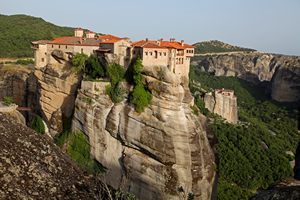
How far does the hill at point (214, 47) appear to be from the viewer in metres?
166

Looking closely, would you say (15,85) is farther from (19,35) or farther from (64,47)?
(19,35)

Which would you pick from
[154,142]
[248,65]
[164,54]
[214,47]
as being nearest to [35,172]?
[154,142]

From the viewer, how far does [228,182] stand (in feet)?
165

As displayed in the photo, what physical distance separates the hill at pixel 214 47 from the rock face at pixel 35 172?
145481 millimetres

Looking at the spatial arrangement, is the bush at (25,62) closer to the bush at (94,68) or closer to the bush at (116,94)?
the bush at (94,68)

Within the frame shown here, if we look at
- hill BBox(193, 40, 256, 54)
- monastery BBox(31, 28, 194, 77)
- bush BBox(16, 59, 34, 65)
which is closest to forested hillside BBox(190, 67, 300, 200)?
monastery BBox(31, 28, 194, 77)

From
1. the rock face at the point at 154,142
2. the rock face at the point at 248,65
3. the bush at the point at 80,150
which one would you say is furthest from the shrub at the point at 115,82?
the rock face at the point at 248,65

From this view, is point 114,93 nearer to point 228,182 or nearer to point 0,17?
point 228,182

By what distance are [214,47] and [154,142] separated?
14849 cm

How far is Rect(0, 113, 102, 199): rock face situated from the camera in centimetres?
1444

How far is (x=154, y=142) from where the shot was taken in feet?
107

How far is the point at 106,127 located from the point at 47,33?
51.4 meters

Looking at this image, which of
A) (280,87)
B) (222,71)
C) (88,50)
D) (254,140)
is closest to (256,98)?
(280,87)

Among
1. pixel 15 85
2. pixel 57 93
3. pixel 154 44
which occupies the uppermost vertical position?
pixel 154 44
